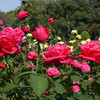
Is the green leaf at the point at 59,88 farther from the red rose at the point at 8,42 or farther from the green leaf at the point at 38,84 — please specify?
the red rose at the point at 8,42

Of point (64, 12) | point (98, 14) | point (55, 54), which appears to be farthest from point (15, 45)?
point (64, 12)

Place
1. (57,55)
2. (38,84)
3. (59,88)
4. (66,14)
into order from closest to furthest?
(38,84), (59,88), (57,55), (66,14)

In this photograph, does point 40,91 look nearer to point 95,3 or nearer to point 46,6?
point 46,6

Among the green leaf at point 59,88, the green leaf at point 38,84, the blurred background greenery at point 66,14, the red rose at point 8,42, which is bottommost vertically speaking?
the blurred background greenery at point 66,14

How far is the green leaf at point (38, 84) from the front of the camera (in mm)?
569

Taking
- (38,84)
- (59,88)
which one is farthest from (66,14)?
(38,84)

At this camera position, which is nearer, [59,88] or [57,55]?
[59,88]

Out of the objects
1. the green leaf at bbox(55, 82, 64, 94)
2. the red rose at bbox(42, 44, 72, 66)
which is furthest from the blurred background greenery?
the green leaf at bbox(55, 82, 64, 94)

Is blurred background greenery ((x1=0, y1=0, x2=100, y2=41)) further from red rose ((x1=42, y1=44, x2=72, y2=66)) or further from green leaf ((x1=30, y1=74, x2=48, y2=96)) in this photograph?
green leaf ((x1=30, y1=74, x2=48, y2=96))

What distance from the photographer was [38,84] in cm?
58

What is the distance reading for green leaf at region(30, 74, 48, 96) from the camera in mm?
569

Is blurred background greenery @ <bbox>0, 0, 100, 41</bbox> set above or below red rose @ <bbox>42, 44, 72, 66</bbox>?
below

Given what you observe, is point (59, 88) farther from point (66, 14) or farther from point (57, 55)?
point (66, 14)

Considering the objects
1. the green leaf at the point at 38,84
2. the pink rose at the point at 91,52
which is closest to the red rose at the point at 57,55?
the pink rose at the point at 91,52
